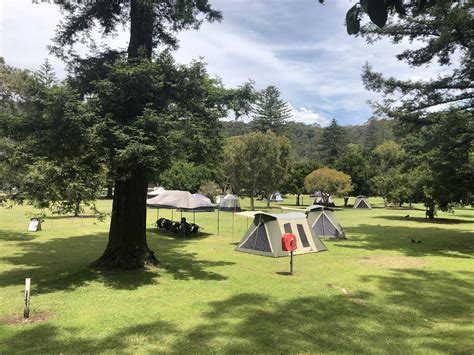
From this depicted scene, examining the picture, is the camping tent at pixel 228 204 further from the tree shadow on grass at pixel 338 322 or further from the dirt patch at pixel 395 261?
the tree shadow on grass at pixel 338 322

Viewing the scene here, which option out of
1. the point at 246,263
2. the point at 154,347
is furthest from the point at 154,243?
the point at 154,347

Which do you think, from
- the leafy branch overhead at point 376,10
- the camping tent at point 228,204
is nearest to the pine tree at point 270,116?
the camping tent at point 228,204

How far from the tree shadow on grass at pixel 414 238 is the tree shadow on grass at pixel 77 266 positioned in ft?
25.8

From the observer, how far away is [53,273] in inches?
445

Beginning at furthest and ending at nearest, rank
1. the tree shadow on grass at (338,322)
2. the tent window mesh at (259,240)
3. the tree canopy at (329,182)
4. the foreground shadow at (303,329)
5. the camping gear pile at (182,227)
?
the tree canopy at (329,182), the camping gear pile at (182,227), the tent window mesh at (259,240), the tree shadow on grass at (338,322), the foreground shadow at (303,329)

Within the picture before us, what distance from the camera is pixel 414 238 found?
20781mm

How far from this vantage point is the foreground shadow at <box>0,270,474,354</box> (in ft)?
20.2

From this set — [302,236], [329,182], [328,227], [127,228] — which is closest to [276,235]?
[302,236]

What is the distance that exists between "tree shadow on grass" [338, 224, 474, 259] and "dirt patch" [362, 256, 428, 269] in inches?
53.4

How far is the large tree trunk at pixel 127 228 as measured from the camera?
11.8m

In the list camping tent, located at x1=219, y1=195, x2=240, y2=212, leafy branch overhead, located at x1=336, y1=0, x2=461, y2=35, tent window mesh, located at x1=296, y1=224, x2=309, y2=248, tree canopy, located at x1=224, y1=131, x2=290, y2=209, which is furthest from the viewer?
tree canopy, located at x1=224, y1=131, x2=290, y2=209

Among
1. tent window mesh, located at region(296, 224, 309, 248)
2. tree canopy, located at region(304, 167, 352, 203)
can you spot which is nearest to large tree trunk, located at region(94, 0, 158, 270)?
tent window mesh, located at region(296, 224, 309, 248)

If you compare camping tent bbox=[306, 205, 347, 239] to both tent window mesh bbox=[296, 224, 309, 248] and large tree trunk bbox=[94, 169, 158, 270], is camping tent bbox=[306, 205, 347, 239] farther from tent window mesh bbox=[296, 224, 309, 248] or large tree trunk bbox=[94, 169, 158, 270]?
large tree trunk bbox=[94, 169, 158, 270]

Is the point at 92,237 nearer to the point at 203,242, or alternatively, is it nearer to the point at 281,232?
the point at 203,242
